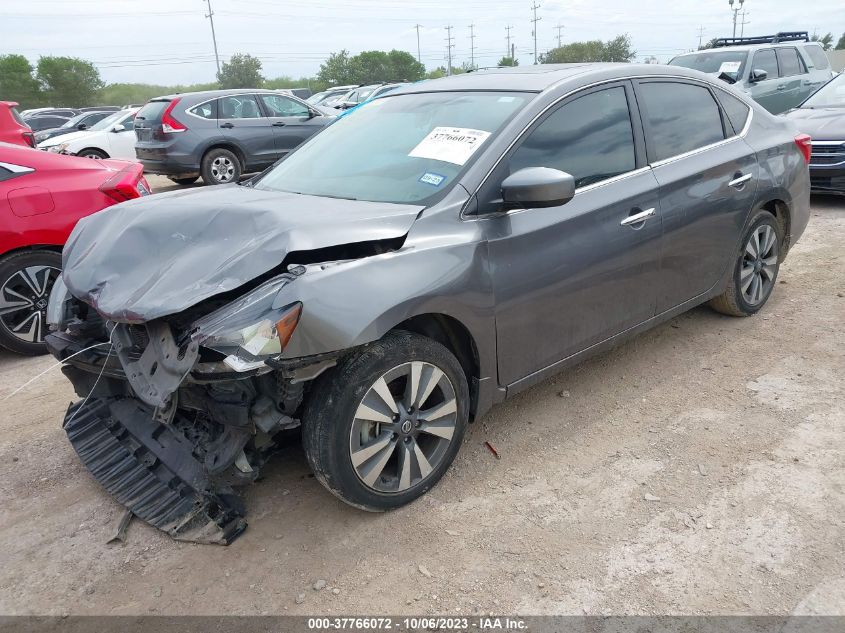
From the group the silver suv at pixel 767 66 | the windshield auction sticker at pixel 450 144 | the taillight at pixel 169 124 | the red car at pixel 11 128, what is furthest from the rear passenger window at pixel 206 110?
the windshield auction sticker at pixel 450 144

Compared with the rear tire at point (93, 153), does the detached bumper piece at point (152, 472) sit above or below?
below

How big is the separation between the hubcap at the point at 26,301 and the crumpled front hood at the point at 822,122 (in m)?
7.99

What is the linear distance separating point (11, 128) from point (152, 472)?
7099mm

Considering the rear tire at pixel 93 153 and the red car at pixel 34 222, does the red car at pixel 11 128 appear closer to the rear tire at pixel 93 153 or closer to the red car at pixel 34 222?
the red car at pixel 34 222

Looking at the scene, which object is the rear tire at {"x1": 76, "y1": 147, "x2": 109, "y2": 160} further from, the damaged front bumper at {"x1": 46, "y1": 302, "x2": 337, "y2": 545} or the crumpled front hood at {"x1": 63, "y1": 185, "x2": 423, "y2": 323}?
the damaged front bumper at {"x1": 46, "y1": 302, "x2": 337, "y2": 545}

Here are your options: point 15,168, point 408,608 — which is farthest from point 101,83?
point 408,608

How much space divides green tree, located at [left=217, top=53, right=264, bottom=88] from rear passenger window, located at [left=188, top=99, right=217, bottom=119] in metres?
62.4

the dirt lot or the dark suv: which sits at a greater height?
the dark suv

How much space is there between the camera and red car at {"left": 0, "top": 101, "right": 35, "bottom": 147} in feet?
25.8

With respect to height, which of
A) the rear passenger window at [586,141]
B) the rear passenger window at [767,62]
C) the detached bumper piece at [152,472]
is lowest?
the detached bumper piece at [152,472]

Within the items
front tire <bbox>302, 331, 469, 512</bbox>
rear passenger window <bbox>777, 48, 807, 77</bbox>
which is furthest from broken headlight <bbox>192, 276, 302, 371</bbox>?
rear passenger window <bbox>777, 48, 807, 77</bbox>

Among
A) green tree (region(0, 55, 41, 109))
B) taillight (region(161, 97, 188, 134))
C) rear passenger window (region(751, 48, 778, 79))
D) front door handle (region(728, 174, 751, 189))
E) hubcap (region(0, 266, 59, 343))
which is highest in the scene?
green tree (region(0, 55, 41, 109))

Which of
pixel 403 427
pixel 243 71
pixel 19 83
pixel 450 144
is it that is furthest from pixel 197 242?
pixel 243 71

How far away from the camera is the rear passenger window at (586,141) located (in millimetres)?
3119
